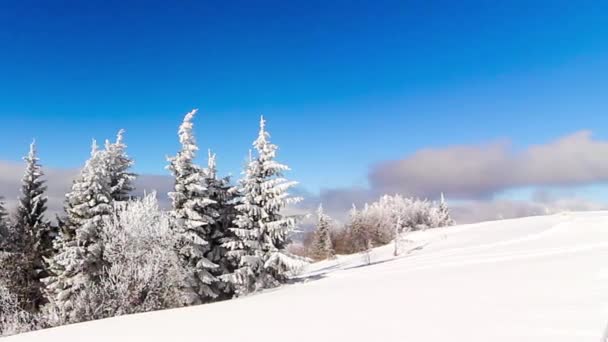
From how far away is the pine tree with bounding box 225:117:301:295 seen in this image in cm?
2558

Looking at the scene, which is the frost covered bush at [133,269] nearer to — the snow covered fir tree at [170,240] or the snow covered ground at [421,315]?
the snow covered fir tree at [170,240]

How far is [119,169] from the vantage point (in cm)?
2995

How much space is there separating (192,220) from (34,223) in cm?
1518

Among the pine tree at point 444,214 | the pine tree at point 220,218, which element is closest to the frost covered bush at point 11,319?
the pine tree at point 220,218

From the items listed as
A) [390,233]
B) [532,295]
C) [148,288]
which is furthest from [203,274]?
[390,233]

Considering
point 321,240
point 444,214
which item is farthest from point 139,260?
point 444,214

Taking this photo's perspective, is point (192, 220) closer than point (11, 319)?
No

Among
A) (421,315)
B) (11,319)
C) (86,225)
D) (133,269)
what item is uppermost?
(86,225)

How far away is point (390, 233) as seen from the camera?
75938 mm

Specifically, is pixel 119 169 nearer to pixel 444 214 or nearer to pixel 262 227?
pixel 262 227

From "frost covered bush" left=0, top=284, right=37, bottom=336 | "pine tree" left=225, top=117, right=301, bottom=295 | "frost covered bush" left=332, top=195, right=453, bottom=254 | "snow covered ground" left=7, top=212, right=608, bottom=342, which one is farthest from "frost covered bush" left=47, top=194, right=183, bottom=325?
"frost covered bush" left=332, top=195, right=453, bottom=254

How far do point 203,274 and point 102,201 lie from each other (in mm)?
8176

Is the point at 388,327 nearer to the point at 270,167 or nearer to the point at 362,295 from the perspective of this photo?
the point at 362,295

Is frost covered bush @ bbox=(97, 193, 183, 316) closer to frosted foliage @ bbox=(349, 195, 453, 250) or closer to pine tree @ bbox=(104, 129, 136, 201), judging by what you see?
pine tree @ bbox=(104, 129, 136, 201)
